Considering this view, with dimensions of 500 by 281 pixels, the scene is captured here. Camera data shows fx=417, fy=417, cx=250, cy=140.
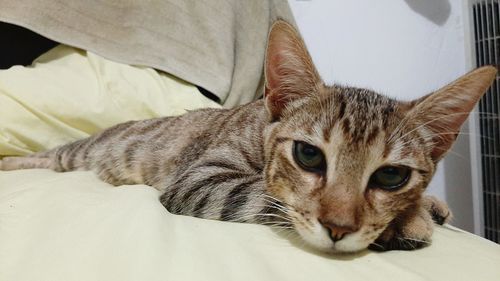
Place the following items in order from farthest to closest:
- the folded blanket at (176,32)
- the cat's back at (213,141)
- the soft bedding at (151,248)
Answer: the folded blanket at (176,32), the cat's back at (213,141), the soft bedding at (151,248)

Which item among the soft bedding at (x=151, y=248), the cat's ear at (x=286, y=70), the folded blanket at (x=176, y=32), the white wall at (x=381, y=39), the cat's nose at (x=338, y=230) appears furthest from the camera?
the white wall at (x=381, y=39)

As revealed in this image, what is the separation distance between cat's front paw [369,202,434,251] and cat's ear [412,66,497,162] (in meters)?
0.21

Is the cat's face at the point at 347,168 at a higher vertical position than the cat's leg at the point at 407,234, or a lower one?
higher

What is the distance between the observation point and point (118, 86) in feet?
6.52

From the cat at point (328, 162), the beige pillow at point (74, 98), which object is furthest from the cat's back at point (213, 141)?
the beige pillow at point (74, 98)

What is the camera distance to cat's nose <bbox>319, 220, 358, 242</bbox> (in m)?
0.84

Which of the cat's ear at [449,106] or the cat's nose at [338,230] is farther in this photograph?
the cat's ear at [449,106]

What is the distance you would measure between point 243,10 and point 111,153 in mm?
1194

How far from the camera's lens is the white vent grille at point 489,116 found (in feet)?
6.75

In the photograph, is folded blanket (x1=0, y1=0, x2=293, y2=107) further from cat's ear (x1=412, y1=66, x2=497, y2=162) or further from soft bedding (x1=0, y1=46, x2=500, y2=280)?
cat's ear (x1=412, y1=66, x2=497, y2=162)

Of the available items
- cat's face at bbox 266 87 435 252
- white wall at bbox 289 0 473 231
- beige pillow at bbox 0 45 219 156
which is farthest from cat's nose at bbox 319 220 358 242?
white wall at bbox 289 0 473 231

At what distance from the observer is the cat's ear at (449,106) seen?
0.98 metres

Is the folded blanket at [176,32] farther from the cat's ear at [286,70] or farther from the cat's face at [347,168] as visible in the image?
the cat's face at [347,168]

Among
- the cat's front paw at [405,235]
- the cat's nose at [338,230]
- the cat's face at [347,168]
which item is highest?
the cat's face at [347,168]
